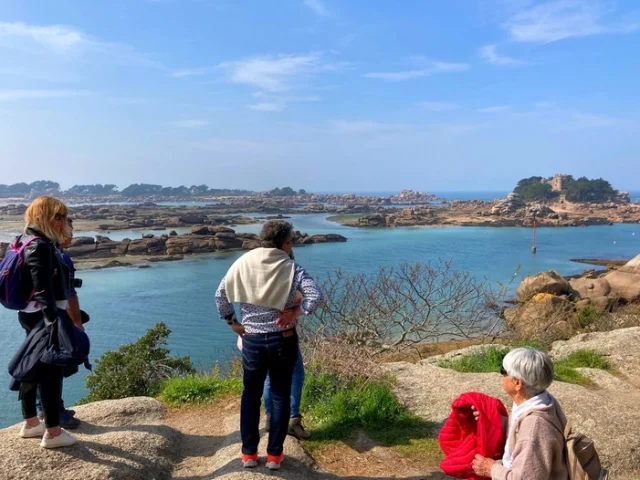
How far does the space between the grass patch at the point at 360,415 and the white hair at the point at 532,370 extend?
Result: 2013 mm

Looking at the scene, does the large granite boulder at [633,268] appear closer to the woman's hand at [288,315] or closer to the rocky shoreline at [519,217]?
the woman's hand at [288,315]

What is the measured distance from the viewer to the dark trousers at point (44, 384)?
3.29 m

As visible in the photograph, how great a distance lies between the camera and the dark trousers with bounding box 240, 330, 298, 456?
3.15 meters

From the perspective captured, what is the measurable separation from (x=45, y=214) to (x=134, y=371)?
18.0 feet

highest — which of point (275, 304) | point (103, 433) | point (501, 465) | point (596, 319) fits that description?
point (275, 304)

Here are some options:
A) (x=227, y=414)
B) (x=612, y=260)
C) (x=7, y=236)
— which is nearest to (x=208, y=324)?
(x=227, y=414)

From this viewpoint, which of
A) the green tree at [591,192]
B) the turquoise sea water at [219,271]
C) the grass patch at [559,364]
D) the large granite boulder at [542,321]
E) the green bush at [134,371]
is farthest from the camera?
the green tree at [591,192]

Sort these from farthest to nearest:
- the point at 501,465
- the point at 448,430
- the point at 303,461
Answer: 1. the point at 303,461
2. the point at 448,430
3. the point at 501,465

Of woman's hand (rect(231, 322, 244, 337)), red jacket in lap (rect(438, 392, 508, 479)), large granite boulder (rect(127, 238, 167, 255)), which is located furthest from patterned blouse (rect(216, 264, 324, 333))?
large granite boulder (rect(127, 238, 167, 255))

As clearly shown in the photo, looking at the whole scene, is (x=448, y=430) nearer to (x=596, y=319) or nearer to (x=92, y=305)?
(x=596, y=319)

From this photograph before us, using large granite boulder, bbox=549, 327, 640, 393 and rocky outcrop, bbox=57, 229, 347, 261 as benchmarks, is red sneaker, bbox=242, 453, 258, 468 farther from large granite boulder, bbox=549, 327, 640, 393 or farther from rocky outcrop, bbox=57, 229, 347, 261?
rocky outcrop, bbox=57, 229, 347, 261

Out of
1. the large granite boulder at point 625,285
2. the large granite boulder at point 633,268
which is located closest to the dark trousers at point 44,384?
the large granite boulder at point 625,285

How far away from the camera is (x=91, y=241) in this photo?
1628 inches

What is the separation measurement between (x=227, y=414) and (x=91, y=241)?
40.6 meters
